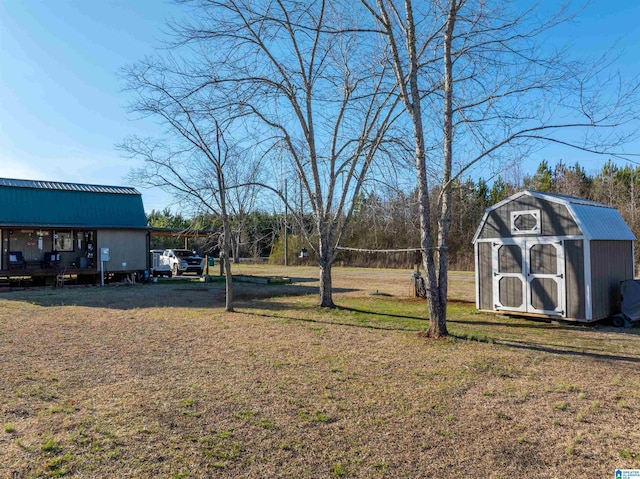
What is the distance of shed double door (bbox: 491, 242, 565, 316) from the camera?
952 cm

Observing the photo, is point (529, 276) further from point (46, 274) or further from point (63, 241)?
point (63, 241)

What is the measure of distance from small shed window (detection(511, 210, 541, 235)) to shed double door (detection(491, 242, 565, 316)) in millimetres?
214

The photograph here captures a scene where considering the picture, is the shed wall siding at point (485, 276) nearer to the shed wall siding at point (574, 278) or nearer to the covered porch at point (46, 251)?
the shed wall siding at point (574, 278)

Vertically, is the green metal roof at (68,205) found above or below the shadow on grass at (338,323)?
above

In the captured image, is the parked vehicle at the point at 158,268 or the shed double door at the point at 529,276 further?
the parked vehicle at the point at 158,268

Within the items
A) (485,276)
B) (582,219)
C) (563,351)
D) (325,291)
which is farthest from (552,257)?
(325,291)

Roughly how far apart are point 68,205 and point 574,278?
1952 cm

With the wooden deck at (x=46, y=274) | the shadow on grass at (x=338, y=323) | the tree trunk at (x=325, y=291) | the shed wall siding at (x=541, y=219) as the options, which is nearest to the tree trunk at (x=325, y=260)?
the tree trunk at (x=325, y=291)

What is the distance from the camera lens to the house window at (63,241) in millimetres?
19375

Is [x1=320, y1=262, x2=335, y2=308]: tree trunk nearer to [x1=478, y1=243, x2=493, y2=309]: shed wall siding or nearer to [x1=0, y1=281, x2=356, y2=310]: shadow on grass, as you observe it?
[x1=0, y1=281, x2=356, y2=310]: shadow on grass

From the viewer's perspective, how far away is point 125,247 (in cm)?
1975

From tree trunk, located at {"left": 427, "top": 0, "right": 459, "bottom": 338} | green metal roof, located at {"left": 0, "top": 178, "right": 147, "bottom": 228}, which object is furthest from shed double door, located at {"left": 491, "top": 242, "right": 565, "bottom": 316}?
green metal roof, located at {"left": 0, "top": 178, "right": 147, "bottom": 228}

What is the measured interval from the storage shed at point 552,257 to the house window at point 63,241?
17.1 meters

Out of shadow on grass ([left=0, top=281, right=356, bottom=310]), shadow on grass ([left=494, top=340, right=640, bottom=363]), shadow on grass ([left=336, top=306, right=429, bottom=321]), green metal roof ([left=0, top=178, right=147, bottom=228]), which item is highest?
green metal roof ([left=0, top=178, right=147, bottom=228])
